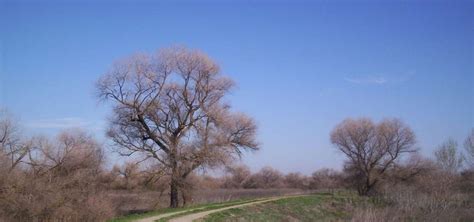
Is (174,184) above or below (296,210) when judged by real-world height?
above

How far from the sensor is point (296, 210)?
3725 centimetres

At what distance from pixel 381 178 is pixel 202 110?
3145 centimetres

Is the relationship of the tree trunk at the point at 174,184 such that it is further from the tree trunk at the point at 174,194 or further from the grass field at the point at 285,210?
the grass field at the point at 285,210

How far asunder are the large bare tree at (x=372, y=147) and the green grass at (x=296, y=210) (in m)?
7.35

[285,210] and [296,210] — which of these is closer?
[285,210]

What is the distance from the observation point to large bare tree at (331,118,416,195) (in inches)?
2281

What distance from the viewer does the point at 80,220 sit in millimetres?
21875

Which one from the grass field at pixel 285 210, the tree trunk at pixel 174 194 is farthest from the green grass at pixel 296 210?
the tree trunk at pixel 174 194

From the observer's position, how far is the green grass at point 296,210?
1135 inches

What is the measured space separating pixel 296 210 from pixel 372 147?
2426 cm

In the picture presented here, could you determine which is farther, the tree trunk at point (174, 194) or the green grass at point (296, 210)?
the tree trunk at point (174, 194)

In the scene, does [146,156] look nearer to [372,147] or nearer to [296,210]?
[296,210]

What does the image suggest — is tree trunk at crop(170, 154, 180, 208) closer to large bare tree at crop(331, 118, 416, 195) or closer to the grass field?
the grass field

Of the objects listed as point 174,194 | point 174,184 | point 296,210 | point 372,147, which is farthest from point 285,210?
point 372,147
